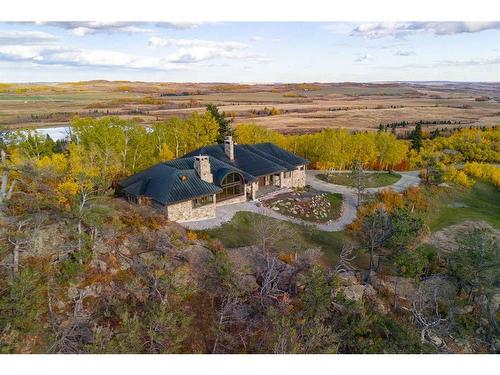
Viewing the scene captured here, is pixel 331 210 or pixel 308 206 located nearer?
pixel 308 206

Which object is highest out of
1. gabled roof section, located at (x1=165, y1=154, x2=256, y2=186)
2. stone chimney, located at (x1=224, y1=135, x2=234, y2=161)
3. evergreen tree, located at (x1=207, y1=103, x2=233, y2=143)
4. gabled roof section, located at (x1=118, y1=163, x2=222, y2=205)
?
evergreen tree, located at (x1=207, y1=103, x2=233, y2=143)

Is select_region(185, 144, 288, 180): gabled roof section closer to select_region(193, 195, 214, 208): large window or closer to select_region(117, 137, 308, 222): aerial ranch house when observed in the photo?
select_region(117, 137, 308, 222): aerial ranch house

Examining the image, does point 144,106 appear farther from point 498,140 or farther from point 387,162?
point 498,140

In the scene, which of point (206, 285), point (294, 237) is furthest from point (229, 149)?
point (206, 285)

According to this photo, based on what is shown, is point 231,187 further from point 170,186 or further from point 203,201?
point 170,186

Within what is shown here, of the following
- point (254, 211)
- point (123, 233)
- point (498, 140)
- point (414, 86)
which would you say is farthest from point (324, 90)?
point (123, 233)

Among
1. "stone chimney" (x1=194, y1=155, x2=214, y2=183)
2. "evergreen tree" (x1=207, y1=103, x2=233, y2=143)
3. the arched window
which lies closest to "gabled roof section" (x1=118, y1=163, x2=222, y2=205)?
"stone chimney" (x1=194, y1=155, x2=214, y2=183)
